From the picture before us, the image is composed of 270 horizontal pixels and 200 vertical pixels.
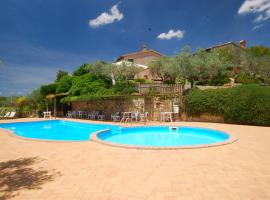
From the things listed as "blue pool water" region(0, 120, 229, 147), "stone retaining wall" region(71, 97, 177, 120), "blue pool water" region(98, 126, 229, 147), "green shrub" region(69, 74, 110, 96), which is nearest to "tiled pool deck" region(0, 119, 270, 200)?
"blue pool water" region(0, 120, 229, 147)

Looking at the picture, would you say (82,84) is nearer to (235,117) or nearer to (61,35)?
(61,35)

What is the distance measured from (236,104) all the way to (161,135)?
5695 mm

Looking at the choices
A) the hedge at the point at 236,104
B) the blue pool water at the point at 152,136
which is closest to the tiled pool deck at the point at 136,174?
the blue pool water at the point at 152,136

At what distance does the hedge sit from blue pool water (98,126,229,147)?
3.49m

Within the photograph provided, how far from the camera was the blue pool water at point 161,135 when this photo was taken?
9242 mm

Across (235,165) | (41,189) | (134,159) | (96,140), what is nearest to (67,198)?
(41,189)

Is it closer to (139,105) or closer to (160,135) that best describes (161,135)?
(160,135)

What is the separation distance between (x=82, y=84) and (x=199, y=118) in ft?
41.5

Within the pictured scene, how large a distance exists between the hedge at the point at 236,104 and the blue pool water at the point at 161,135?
3.49 m

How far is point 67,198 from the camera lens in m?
3.03

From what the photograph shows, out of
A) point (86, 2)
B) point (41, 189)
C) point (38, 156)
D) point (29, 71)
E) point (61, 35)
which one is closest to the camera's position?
point (41, 189)

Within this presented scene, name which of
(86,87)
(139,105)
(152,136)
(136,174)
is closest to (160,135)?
(152,136)

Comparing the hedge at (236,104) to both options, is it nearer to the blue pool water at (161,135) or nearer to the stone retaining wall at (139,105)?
the stone retaining wall at (139,105)

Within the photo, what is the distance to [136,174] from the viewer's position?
3.97 metres
